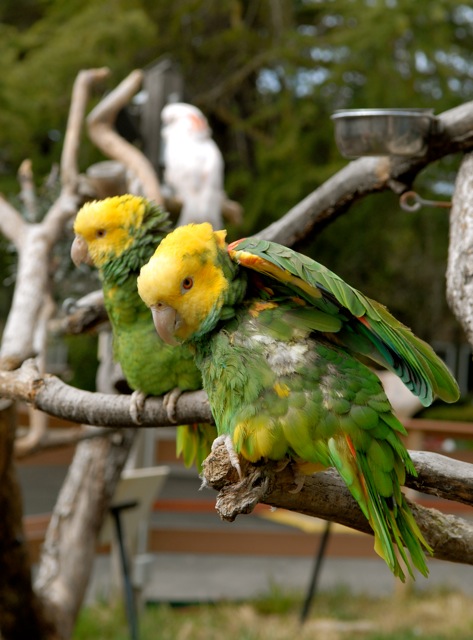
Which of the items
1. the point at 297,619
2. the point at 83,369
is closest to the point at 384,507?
the point at 297,619

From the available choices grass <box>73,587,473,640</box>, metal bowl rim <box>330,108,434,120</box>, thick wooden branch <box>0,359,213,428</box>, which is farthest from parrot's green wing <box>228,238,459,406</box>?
grass <box>73,587,473,640</box>

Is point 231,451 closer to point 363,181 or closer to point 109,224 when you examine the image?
point 109,224

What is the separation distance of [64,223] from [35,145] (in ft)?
9.87

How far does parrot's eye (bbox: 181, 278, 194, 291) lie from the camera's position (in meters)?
1.19

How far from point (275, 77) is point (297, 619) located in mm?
3814

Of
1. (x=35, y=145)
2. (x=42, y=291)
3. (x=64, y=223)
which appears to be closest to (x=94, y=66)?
(x=35, y=145)

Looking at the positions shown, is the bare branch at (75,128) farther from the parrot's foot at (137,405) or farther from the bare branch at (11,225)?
the parrot's foot at (137,405)

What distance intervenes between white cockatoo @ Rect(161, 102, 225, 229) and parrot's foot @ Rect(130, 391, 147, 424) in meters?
1.45

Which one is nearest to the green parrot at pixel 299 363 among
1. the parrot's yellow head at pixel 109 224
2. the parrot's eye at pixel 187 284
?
the parrot's eye at pixel 187 284

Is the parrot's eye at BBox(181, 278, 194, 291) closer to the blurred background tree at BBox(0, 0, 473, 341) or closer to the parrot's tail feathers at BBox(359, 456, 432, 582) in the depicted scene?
the parrot's tail feathers at BBox(359, 456, 432, 582)

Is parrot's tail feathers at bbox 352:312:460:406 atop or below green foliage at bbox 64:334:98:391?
atop

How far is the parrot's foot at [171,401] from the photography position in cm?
153

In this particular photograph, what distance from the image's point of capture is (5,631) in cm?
226

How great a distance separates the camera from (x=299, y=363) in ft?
3.92
